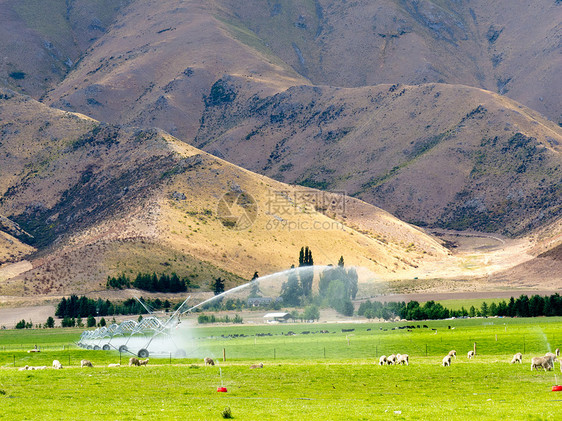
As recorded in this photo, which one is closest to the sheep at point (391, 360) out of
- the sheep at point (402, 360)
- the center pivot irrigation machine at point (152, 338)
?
the sheep at point (402, 360)

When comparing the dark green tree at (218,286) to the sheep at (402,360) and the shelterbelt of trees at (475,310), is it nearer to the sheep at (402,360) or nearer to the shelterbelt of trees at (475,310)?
the shelterbelt of trees at (475,310)

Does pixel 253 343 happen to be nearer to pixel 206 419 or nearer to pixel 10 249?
pixel 206 419

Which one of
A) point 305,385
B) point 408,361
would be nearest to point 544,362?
point 408,361

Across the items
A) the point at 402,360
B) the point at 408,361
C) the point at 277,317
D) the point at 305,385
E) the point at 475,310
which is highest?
the point at 277,317

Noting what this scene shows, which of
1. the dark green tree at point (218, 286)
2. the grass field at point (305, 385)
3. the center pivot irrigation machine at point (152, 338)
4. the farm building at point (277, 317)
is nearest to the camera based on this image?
the grass field at point (305, 385)

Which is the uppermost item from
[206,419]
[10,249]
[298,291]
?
[10,249]

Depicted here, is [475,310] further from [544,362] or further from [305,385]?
[305,385]

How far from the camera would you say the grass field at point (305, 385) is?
117 feet

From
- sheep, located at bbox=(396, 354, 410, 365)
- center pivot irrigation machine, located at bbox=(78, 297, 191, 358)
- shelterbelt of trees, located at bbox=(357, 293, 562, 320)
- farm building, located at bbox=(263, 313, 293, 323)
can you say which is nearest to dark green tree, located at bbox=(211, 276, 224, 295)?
farm building, located at bbox=(263, 313, 293, 323)

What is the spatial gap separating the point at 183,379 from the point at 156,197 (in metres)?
148

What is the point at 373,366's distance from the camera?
183ft

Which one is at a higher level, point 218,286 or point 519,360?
point 218,286

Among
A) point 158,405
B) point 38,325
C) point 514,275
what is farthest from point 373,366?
point 514,275

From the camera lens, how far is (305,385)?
46.4 meters
